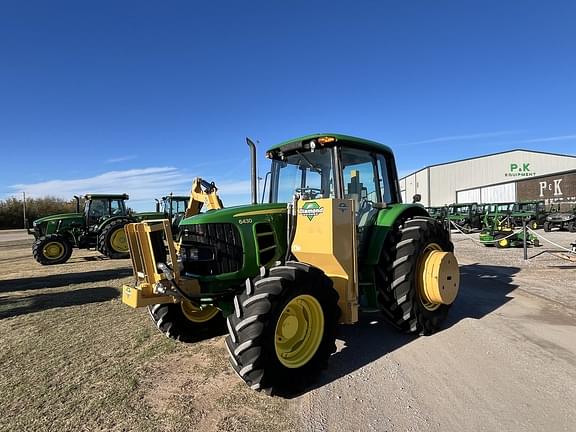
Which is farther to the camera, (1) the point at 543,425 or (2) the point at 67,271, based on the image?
(2) the point at 67,271

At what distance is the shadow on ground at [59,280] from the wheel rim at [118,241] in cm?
326

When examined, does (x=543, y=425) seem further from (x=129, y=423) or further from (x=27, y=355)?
(x=27, y=355)

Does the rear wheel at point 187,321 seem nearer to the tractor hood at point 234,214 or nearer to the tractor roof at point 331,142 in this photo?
the tractor hood at point 234,214

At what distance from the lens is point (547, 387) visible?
12.0 ft

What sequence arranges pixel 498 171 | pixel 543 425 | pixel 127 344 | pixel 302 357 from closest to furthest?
pixel 543 425 → pixel 302 357 → pixel 127 344 → pixel 498 171

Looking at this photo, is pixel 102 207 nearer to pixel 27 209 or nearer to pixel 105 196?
pixel 105 196

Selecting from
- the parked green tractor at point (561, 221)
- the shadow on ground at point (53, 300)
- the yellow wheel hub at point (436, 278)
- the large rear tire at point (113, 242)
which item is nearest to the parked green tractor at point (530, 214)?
the parked green tractor at point (561, 221)

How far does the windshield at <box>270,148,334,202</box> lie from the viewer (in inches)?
199

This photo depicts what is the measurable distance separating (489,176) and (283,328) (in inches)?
2069

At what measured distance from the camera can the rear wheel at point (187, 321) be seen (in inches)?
187

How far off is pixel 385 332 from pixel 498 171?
1999 inches

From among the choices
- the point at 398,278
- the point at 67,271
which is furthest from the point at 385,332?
the point at 67,271

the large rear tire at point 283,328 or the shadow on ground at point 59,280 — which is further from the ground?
the large rear tire at point 283,328

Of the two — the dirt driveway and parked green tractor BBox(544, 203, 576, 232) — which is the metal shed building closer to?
parked green tractor BBox(544, 203, 576, 232)
